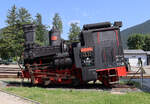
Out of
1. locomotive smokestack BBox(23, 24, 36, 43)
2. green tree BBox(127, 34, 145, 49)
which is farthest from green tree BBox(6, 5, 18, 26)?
green tree BBox(127, 34, 145, 49)

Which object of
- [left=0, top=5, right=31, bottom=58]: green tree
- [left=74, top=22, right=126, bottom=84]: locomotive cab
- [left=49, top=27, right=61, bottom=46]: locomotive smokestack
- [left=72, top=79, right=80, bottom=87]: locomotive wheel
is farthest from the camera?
[left=0, top=5, right=31, bottom=58]: green tree

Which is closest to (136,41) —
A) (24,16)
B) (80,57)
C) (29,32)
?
(24,16)

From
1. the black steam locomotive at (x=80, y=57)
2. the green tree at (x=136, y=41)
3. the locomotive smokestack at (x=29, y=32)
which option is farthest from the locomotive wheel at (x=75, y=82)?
the green tree at (x=136, y=41)

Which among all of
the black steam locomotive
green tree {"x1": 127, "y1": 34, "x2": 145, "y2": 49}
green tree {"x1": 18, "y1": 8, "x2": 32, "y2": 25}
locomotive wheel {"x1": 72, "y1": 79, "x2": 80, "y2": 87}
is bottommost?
locomotive wheel {"x1": 72, "y1": 79, "x2": 80, "y2": 87}

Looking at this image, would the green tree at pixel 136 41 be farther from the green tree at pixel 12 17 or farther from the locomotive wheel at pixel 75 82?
the locomotive wheel at pixel 75 82

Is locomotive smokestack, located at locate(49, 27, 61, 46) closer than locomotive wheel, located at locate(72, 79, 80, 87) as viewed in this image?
No

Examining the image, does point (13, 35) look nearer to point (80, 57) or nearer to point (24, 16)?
point (24, 16)

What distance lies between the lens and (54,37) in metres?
11.1

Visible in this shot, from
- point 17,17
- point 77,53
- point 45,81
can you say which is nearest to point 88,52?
point 77,53

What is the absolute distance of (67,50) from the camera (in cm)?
1102

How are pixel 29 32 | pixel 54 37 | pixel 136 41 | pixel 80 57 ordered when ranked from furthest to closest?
1. pixel 136 41
2. pixel 29 32
3. pixel 54 37
4. pixel 80 57

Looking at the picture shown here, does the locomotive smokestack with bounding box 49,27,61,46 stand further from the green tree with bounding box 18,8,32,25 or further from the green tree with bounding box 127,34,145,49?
the green tree with bounding box 127,34,145,49

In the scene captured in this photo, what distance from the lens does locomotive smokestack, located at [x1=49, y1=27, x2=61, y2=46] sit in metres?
11.1

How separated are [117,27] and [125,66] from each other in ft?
7.36
